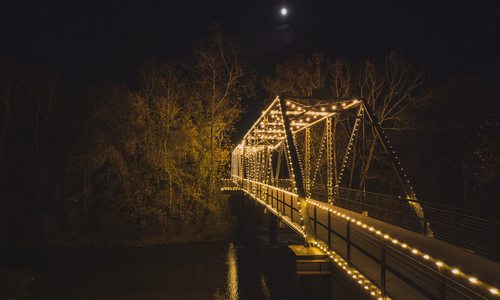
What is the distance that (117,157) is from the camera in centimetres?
2511

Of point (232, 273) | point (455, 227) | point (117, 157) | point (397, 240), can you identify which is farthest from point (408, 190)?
point (117, 157)

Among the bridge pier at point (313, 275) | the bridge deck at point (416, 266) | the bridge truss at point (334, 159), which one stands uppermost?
the bridge truss at point (334, 159)

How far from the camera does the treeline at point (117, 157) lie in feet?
81.5

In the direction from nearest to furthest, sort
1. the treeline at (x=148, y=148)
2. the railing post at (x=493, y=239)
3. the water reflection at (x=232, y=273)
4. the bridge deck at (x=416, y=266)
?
1. the bridge deck at (x=416, y=266)
2. the railing post at (x=493, y=239)
3. the water reflection at (x=232, y=273)
4. the treeline at (x=148, y=148)

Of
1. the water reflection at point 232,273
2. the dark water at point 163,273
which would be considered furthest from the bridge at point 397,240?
the water reflection at point 232,273

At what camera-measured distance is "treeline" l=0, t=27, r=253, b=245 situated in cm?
2484

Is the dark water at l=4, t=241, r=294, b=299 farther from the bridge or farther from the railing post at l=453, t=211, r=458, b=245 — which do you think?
the railing post at l=453, t=211, r=458, b=245

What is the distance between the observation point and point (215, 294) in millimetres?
15648

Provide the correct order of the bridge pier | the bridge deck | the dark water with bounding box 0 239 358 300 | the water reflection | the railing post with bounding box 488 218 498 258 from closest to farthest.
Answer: the bridge deck < the railing post with bounding box 488 218 498 258 < the bridge pier < the water reflection < the dark water with bounding box 0 239 358 300

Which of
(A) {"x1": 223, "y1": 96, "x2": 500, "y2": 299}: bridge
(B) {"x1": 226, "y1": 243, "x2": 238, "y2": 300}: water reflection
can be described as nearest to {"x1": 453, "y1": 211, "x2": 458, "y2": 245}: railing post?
(A) {"x1": 223, "y1": 96, "x2": 500, "y2": 299}: bridge

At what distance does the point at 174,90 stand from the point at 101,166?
23.4ft

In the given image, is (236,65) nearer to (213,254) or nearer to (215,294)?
(213,254)

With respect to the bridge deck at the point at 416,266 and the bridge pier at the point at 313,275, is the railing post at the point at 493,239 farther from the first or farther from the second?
the bridge pier at the point at 313,275

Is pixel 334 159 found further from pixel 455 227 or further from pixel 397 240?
pixel 397 240
